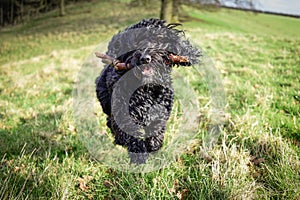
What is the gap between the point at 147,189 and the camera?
296 cm

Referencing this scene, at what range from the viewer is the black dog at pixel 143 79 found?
2984 mm

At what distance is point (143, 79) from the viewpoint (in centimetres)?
297

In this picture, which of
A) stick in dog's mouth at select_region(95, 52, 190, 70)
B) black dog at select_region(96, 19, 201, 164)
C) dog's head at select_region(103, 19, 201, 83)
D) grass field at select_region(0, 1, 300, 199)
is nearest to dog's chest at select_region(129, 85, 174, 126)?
black dog at select_region(96, 19, 201, 164)

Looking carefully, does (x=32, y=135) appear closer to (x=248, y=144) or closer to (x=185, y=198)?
(x=185, y=198)

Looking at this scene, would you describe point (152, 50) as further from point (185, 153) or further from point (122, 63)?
point (185, 153)

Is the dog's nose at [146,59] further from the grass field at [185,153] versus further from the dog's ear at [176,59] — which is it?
the grass field at [185,153]

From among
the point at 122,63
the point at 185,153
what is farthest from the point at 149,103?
the point at 185,153

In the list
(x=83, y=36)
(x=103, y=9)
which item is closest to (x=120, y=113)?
(x=83, y=36)

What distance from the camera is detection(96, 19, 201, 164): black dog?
2.98 meters

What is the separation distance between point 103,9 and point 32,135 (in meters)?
33.6

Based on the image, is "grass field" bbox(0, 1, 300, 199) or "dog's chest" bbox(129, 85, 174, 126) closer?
"grass field" bbox(0, 1, 300, 199)

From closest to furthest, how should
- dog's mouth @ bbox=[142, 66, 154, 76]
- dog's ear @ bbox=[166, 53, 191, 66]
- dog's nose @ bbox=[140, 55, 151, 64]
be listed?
dog's nose @ bbox=[140, 55, 151, 64]
dog's mouth @ bbox=[142, 66, 154, 76]
dog's ear @ bbox=[166, 53, 191, 66]

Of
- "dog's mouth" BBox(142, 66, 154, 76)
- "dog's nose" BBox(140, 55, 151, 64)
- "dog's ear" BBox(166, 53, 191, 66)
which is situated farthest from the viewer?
"dog's ear" BBox(166, 53, 191, 66)

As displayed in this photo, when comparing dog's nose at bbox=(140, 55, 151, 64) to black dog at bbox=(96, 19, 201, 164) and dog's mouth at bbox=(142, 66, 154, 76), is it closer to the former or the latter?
black dog at bbox=(96, 19, 201, 164)
